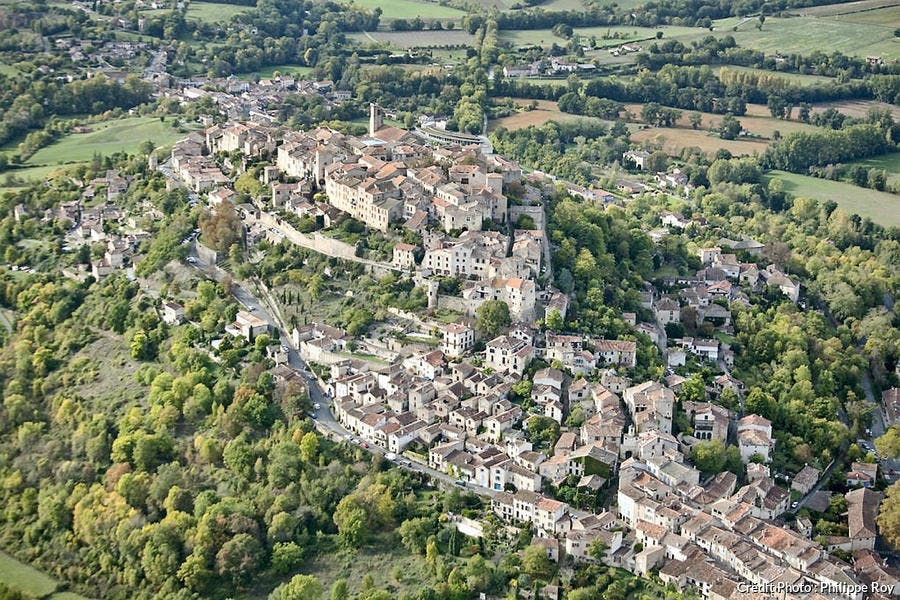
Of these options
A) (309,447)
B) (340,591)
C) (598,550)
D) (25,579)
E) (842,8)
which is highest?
(842,8)

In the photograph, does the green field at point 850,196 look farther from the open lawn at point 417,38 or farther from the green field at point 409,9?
the green field at point 409,9

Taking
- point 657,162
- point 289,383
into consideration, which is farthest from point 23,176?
point 657,162

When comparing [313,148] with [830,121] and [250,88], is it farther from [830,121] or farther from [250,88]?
[830,121]

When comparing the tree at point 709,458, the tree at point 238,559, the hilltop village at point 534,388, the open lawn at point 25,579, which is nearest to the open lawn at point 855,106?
the hilltop village at point 534,388

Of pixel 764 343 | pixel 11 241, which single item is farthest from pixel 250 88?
pixel 764 343

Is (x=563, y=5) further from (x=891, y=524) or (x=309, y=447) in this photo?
(x=891, y=524)

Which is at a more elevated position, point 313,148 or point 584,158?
point 313,148
